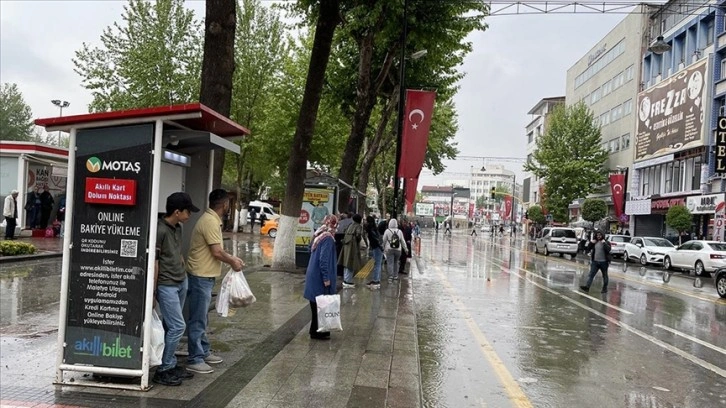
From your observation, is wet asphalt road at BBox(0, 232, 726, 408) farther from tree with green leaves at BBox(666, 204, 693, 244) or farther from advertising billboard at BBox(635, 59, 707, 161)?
advertising billboard at BBox(635, 59, 707, 161)

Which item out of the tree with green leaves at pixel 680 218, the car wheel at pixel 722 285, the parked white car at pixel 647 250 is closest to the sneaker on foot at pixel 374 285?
the car wheel at pixel 722 285

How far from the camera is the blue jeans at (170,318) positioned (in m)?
5.21

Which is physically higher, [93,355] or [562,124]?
[562,124]

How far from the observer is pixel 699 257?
24.0 m

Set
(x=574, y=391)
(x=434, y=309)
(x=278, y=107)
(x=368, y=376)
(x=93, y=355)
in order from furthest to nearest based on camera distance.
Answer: (x=278, y=107), (x=434, y=309), (x=574, y=391), (x=368, y=376), (x=93, y=355)

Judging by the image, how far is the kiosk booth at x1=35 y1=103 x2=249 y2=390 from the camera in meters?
5.03

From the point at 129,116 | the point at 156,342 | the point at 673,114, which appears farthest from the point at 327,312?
the point at 673,114

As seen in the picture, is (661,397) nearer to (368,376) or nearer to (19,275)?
(368,376)

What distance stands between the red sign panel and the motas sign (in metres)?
34.0

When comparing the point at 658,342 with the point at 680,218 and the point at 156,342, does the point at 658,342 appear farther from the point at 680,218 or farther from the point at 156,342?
the point at 680,218

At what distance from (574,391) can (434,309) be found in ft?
17.4

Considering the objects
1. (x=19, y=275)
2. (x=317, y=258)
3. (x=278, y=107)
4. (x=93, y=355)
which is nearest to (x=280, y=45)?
(x=278, y=107)

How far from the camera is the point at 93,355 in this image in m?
5.08

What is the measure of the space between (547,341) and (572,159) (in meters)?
46.3
